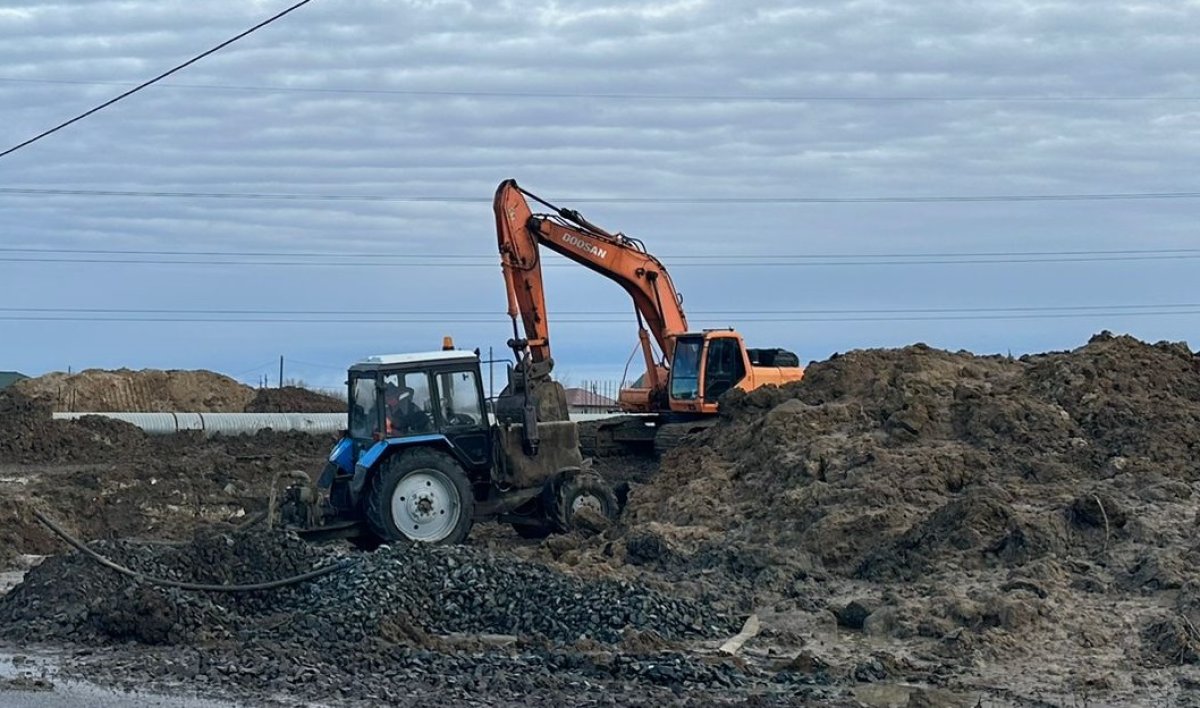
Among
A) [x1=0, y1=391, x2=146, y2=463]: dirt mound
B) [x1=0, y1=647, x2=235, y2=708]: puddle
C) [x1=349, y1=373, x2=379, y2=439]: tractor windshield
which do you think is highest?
[x1=0, y1=391, x2=146, y2=463]: dirt mound

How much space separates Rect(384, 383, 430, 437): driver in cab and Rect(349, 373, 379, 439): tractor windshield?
16 cm

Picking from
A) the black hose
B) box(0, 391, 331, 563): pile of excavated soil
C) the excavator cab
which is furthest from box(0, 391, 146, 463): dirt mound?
the black hose

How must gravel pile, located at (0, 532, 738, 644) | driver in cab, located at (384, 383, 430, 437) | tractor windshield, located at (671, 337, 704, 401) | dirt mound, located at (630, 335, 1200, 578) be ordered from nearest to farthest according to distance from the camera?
gravel pile, located at (0, 532, 738, 644)
dirt mound, located at (630, 335, 1200, 578)
driver in cab, located at (384, 383, 430, 437)
tractor windshield, located at (671, 337, 704, 401)

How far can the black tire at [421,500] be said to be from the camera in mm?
17516

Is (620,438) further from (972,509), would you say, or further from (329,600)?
(329,600)

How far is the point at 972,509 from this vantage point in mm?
14797

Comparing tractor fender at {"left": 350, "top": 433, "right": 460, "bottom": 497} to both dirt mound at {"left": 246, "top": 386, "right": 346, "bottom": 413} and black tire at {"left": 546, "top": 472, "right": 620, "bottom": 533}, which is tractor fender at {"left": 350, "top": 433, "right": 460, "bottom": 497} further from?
dirt mound at {"left": 246, "top": 386, "right": 346, "bottom": 413}

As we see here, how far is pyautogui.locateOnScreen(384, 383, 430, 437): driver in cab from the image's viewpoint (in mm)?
17891

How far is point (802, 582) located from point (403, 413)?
541cm

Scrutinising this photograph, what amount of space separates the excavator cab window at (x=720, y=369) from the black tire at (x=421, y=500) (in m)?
8.49

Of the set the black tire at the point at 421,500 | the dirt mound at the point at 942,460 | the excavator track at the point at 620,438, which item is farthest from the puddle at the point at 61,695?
the excavator track at the point at 620,438

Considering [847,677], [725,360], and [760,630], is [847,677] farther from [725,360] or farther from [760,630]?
[725,360]

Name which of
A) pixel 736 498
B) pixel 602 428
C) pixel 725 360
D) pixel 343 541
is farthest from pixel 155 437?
pixel 736 498

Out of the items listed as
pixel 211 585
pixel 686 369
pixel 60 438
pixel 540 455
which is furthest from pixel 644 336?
pixel 211 585
